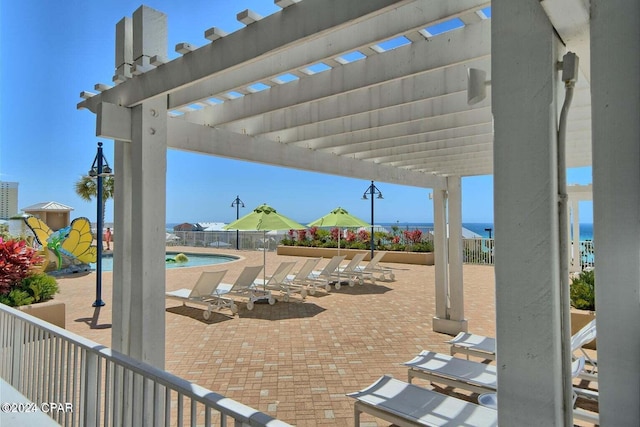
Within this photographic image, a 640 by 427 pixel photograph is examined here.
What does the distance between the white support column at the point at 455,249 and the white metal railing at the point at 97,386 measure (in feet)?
14.1

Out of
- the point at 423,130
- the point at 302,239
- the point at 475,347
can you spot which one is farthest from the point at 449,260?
the point at 302,239

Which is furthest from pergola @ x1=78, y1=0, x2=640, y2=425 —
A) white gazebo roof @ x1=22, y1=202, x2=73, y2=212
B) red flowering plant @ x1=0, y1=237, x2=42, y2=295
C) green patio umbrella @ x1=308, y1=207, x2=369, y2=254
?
white gazebo roof @ x1=22, y1=202, x2=73, y2=212

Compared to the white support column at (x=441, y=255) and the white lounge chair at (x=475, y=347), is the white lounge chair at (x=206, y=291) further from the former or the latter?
the white lounge chair at (x=475, y=347)

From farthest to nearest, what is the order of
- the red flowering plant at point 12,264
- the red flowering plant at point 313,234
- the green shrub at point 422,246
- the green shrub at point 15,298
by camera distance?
the red flowering plant at point 313,234 → the green shrub at point 422,246 → the red flowering plant at point 12,264 → the green shrub at point 15,298

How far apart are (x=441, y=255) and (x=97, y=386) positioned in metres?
5.86

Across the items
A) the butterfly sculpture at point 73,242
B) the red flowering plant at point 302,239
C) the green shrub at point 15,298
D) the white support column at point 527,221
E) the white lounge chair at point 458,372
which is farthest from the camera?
the red flowering plant at point 302,239

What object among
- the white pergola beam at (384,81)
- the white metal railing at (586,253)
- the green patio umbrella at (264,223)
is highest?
the white pergola beam at (384,81)

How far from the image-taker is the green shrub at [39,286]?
598cm

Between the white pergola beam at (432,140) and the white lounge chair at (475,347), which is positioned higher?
the white pergola beam at (432,140)

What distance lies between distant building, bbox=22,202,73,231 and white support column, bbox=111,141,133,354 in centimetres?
2560

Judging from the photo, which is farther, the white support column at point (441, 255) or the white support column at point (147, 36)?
the white support column at point (441, 255)

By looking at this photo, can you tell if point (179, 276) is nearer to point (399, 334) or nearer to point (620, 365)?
point (399, 334)

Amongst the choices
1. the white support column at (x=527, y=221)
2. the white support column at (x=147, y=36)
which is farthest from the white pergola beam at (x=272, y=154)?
the white support column at (x=527, y=221)

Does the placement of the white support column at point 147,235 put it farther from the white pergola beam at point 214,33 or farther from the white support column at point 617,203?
the white support column at point 617,203
